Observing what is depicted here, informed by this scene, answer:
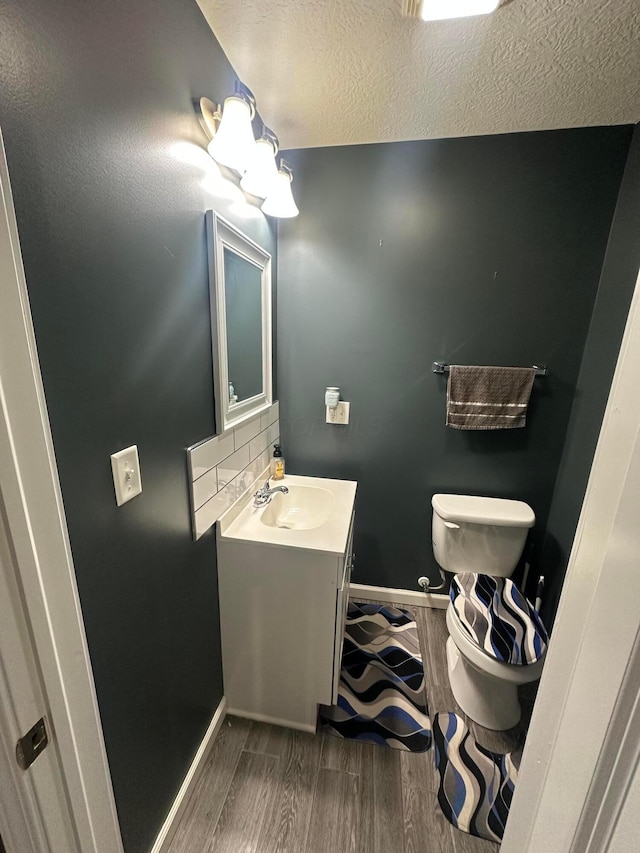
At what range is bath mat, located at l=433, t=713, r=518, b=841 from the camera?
43.3 inches

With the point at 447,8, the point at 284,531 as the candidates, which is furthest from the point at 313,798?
the point at 447,8

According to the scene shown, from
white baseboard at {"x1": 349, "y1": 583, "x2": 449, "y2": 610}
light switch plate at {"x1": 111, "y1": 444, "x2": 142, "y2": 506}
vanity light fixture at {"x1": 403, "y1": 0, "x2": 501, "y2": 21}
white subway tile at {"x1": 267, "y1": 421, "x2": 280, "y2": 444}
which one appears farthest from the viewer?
white baseboard at {"x1": 349, "y1": 583, "x2": 449, "y2": 610}

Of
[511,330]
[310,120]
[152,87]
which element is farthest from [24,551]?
[511,330]

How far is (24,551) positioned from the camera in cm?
47

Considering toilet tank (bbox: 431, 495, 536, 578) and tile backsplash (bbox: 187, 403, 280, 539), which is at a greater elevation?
tile backsplash (bbox: 187, 403, 280, 539)

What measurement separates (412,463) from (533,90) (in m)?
1.57

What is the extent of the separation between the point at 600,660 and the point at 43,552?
764mm

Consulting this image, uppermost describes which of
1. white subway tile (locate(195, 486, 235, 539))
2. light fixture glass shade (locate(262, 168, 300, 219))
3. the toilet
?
light fixture glass shade (locate(262, 168, 300, 219))

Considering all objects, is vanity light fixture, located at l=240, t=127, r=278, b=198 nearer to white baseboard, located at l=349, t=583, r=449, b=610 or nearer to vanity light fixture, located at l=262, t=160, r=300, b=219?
vanity light fixture, located at l=262, t=160, r=300, b=219

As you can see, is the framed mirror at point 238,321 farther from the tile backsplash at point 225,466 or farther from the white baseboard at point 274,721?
the white baseboard at point 274,721

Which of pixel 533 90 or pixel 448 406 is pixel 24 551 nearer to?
pixel 448 406

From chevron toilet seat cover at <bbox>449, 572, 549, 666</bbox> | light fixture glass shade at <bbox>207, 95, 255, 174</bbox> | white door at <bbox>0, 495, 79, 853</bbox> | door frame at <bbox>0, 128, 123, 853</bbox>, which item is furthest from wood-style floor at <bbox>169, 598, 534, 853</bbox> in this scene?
light fixture glass shade at <bbox>207, 95, 255, 174</bbox>

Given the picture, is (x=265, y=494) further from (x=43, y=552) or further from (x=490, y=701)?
(x=490, y=701)

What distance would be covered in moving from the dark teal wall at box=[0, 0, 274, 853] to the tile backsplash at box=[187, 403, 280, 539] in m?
0.05
